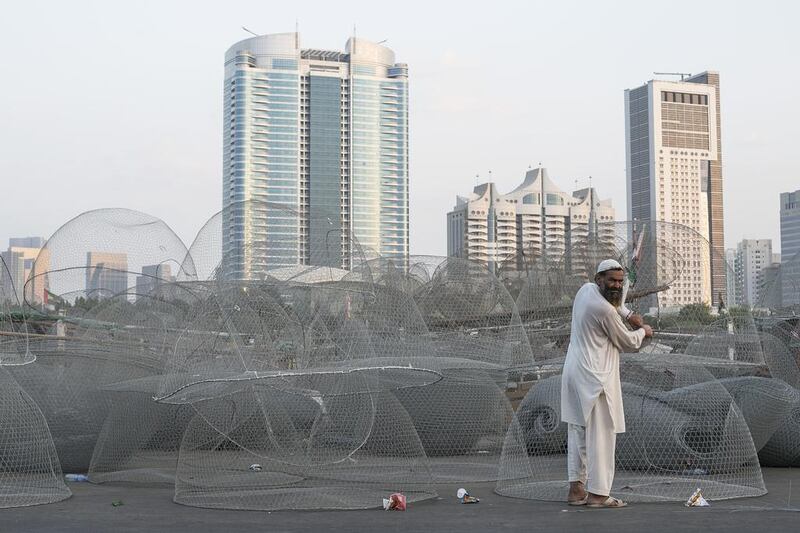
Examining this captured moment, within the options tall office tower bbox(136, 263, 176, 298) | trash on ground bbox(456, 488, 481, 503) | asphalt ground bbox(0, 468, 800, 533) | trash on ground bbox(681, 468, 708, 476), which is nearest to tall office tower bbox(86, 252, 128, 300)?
tall office tower bbox(136, 263, 176, 298)

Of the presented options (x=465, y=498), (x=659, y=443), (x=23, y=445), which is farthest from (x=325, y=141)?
(x=465, y=498)

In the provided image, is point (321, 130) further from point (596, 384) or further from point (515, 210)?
point (596, 384)

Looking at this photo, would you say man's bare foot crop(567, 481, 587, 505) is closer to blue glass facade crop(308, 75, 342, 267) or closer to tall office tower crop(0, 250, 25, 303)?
tall office tower crop(0, 250, 25, 303)

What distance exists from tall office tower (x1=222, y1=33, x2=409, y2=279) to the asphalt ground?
4925 inches

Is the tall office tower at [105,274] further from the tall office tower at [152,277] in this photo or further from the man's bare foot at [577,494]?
the man's bare foot at [577,494]

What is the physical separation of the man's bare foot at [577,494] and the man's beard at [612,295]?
146 cm

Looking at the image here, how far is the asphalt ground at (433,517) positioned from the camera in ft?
24.1

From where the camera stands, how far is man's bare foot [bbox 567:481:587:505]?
855 cm

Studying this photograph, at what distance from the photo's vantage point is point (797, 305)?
50.2ft

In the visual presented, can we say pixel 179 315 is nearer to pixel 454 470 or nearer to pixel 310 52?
pixel 454 470

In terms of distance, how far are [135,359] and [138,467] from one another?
118cm

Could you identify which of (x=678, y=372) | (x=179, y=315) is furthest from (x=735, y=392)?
(x=179, y=315)

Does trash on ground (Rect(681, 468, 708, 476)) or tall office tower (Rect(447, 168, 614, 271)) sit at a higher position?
tall office tower (Rect(447, 168, 614, 271))

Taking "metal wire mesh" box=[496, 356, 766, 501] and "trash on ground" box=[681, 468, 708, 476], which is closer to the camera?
"metal wire mesh" box=[496, 356, 766, 501]
